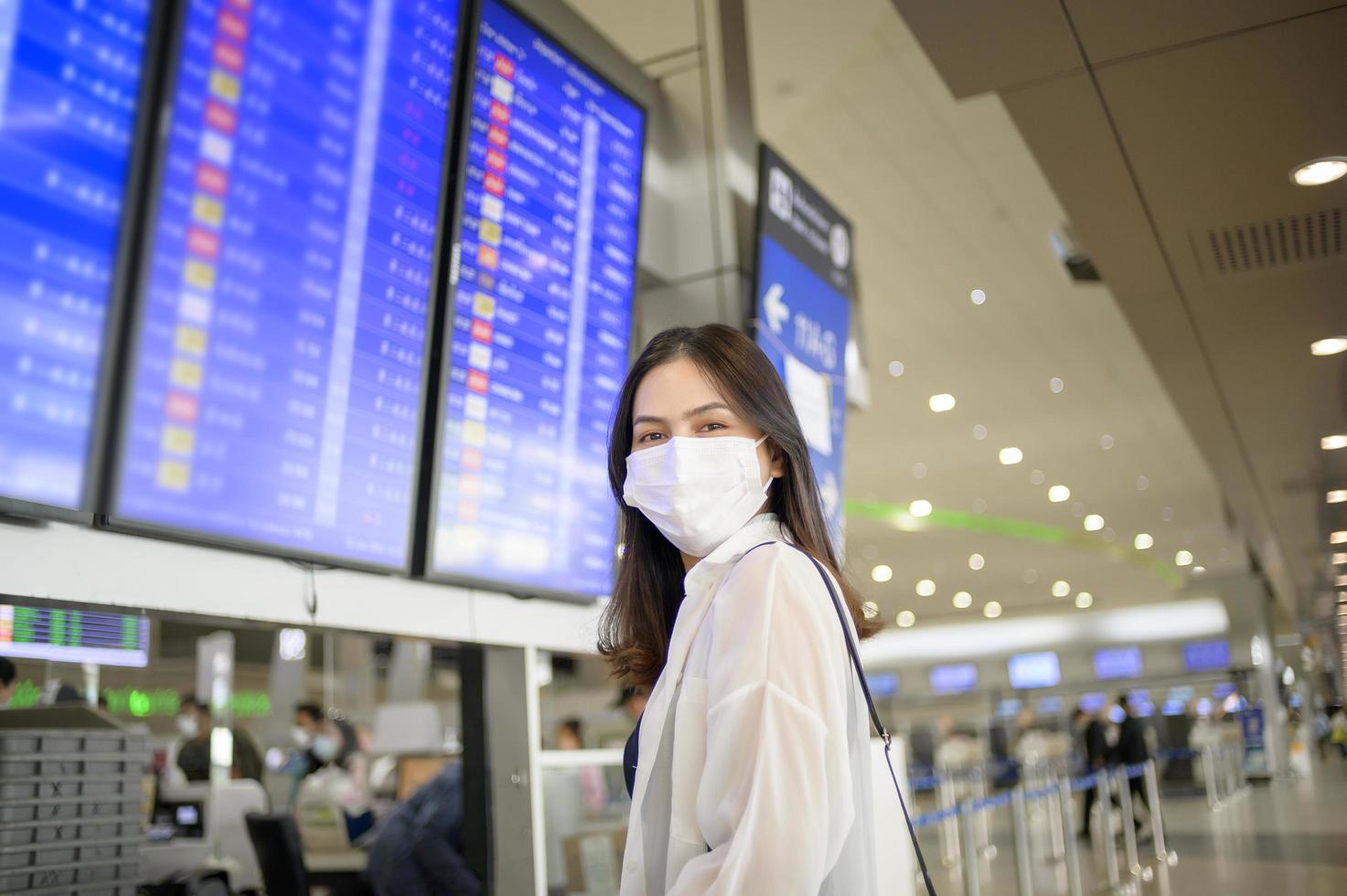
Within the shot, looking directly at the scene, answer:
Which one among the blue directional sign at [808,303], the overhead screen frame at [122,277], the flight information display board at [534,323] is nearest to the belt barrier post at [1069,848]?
the blue directional sign at [808,303]

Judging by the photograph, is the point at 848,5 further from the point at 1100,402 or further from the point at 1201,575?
the point at 1201,575

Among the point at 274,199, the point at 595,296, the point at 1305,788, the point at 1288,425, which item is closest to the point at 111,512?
the point at 274,199

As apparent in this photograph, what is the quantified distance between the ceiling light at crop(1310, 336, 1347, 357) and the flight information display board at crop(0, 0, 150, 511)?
805 centimetres

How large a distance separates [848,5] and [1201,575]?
28.0 metres

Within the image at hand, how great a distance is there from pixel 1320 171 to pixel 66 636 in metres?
5.54

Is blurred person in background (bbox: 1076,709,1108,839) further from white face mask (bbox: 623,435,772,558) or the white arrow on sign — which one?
white face mask (bbox: 623,435,772,558)

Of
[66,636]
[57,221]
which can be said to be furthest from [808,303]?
[57,221]

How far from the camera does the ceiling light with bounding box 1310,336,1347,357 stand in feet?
26.7

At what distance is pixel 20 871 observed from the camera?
2477 millimetres

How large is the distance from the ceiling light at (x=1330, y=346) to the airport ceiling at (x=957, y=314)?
47 centimetres

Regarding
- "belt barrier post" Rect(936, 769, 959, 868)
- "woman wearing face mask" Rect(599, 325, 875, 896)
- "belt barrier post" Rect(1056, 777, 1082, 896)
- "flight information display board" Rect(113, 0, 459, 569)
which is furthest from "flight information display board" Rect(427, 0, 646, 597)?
"belt barrier post" Rect(936, 769, 959, 868)

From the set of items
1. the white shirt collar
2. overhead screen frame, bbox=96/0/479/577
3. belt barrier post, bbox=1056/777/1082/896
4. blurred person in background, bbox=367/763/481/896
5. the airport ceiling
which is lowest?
belt barrier post, bbox=1056/777/1082/896

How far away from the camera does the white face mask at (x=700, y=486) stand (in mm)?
1700

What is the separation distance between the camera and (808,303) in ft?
15.8
